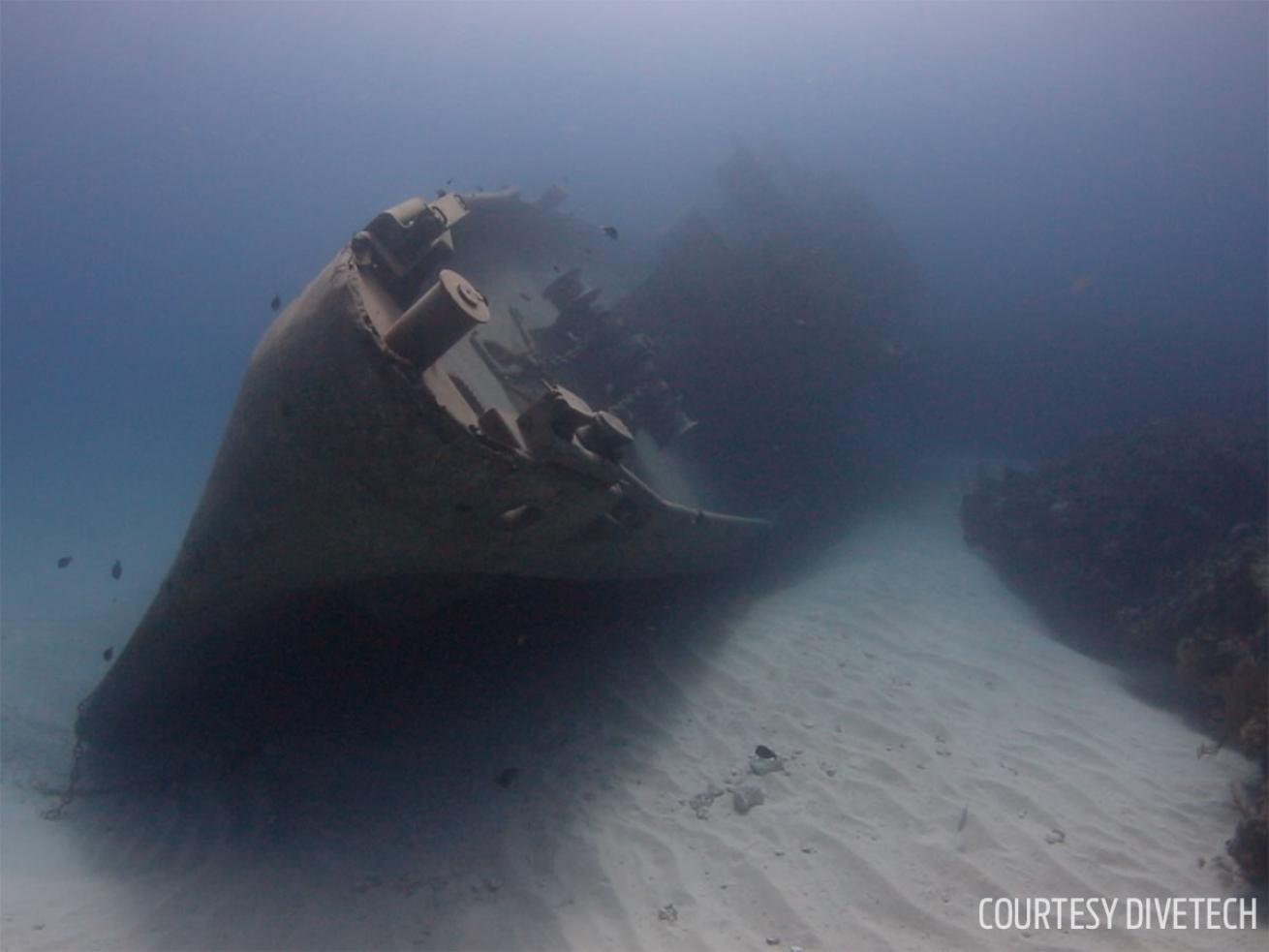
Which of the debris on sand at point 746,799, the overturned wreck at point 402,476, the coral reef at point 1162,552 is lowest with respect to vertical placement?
the coral reef at point 1162,552

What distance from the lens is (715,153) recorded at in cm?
7375

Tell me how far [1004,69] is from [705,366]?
87.8 metres

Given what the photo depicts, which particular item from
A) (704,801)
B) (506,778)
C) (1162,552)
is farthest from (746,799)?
(1162,552)

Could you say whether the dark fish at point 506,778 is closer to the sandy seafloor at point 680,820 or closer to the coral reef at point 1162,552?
the sandy seafloor at point 680,820

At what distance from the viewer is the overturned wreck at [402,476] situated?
3.62m

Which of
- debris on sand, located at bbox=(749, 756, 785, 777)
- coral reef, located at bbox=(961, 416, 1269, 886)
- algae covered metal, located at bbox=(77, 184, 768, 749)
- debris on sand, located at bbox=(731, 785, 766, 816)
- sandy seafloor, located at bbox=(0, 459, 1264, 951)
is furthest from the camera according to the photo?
coral reef, located at bbox=(961, 416, 1269, 886)

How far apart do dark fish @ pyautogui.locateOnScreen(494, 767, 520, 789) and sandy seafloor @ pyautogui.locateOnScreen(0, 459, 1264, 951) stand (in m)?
0.03

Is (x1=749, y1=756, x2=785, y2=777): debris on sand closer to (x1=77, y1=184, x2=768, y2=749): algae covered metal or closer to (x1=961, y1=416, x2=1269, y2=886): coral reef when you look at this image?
(x1=77, y1=184, x2=768, y2=749): algae covered metal

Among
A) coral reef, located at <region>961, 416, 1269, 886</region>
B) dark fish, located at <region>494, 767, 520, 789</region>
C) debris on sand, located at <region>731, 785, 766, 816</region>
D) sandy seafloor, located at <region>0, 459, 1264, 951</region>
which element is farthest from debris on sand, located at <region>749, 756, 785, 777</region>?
coral reef, located at <region>961, 416, 1269, 886</region>

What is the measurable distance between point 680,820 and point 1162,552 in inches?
359

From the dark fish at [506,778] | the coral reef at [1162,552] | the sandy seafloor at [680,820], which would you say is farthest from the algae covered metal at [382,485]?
the coral reef at [1162,552]

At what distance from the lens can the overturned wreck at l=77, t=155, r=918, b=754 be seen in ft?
11.9

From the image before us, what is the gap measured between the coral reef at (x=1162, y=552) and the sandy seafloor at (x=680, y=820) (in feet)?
2.43

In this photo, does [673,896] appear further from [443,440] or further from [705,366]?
[705,366]
